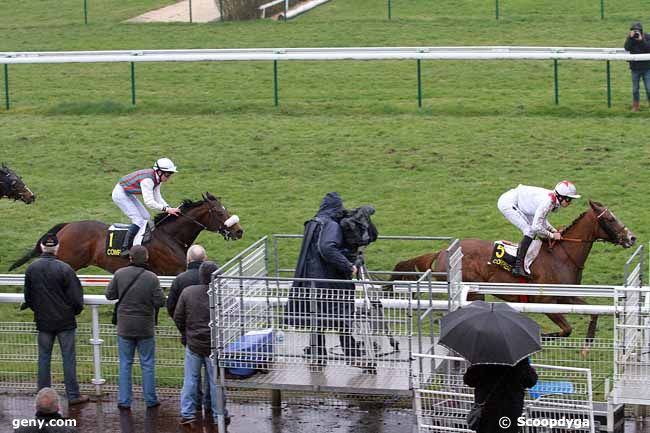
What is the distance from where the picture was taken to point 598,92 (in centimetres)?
2477

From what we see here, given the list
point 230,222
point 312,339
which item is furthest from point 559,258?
point 312,339

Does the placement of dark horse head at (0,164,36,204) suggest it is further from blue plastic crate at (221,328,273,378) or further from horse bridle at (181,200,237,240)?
blue plastic crate at (221,328,273,378)

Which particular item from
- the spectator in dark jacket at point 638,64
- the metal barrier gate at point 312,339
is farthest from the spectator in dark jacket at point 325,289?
the spectator in dark jacket at point 638,64

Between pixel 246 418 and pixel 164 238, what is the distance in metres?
4.25

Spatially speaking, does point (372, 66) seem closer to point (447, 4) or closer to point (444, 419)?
point (447, 4)

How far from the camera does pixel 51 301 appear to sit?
11.7 metres

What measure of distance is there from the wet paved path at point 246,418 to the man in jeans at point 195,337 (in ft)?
0.66

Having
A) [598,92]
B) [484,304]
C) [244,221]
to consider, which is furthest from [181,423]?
[598,92]

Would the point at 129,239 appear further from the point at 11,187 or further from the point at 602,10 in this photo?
the point at 602,10

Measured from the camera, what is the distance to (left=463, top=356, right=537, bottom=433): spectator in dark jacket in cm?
912

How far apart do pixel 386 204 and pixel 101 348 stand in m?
7.26

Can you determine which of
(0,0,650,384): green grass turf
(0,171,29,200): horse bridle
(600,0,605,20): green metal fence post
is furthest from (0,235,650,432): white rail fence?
(600,0,605,20): green metal fence post

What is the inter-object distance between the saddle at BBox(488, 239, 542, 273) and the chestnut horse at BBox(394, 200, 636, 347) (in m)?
0.05

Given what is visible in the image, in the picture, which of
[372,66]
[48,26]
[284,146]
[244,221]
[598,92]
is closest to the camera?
[244,221]
